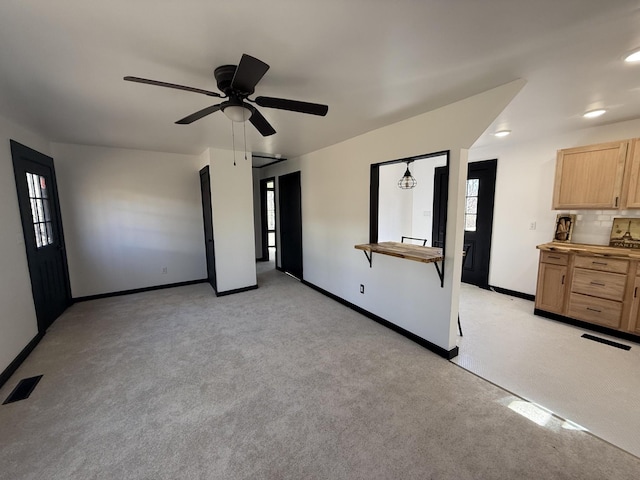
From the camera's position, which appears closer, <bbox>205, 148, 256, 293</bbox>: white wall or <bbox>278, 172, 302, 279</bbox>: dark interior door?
<bbox>205, 148, 256, 293</bbox>: white wall

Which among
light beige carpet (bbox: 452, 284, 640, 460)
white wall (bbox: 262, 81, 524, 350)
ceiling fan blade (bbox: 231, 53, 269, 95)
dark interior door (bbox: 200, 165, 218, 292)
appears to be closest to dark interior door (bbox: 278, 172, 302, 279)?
white wall (bbox: 262, 81, 524, 350)

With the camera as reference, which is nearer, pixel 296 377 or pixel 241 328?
pixel 296 377

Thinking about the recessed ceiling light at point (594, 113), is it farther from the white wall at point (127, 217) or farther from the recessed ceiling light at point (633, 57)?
the white wall at point (127, 217)

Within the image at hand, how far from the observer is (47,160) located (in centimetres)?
360

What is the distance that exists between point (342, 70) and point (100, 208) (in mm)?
4399

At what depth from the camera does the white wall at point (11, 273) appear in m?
2.39

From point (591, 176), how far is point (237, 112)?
4.01 meters

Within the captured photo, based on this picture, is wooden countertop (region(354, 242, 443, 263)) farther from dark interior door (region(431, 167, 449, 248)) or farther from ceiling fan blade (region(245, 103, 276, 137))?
dark interior door (region(431, 167, 449, 248))

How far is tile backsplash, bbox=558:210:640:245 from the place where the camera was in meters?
3.20

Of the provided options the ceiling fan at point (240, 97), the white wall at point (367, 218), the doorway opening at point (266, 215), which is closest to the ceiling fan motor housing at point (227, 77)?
the ceiling fan at point (240, 97)

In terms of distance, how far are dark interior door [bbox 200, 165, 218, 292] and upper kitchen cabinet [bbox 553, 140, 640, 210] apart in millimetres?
4868

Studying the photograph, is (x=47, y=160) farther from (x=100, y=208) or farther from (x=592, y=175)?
(x=592, y=175)

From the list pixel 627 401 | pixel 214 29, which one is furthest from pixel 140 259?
pixel 627 401

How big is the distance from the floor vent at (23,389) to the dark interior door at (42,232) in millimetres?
954
